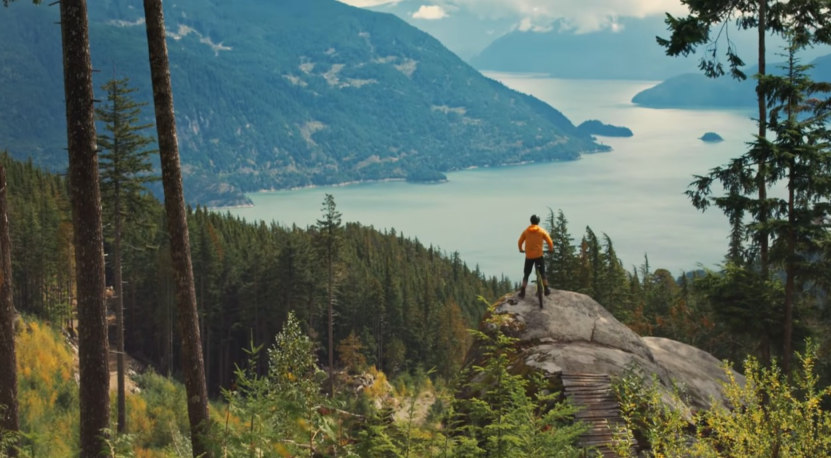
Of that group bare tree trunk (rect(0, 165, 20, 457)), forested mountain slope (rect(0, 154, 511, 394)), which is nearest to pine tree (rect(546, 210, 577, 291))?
forested mountain slope (rect(0, 154, 511, 394))

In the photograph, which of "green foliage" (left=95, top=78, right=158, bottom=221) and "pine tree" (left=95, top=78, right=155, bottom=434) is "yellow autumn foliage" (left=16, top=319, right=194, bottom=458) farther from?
"green foliage" (left=95, top=78, right=158, bottom=221)

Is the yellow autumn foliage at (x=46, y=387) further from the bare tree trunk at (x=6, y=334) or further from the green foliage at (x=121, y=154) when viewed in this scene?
the bare tree trunk at (x=6, y=334)

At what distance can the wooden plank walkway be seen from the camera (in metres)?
10.1

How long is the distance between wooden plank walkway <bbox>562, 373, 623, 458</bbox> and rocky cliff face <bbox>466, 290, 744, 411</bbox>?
0.16 meters

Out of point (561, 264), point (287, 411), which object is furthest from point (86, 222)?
point (561, 264)

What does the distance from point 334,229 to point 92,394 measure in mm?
38586

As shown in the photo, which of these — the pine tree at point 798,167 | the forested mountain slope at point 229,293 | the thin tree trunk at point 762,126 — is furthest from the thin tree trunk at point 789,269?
the forested mountain slope at point 229,293

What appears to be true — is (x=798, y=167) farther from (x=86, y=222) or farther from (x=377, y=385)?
(x=377, y=385)

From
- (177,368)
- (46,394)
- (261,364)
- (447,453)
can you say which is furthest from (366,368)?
(447,453)

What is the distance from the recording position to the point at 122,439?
610 cm

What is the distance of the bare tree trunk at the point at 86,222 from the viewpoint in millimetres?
10102

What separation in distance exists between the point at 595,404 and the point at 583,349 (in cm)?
178

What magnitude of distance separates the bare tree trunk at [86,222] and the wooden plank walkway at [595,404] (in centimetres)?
674

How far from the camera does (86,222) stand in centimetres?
1038
